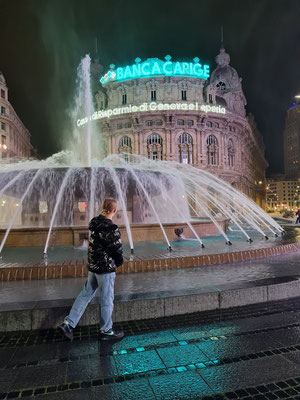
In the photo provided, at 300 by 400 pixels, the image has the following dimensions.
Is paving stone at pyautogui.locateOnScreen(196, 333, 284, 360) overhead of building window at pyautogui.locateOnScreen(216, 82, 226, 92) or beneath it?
beneath

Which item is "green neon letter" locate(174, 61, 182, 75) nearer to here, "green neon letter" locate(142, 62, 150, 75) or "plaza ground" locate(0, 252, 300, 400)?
"green neon letter" locate(142, 62, 150, 75)

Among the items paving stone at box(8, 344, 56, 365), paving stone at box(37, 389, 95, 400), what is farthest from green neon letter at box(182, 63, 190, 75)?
paving stone at box(37, 389, 95, 400)

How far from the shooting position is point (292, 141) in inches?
7101

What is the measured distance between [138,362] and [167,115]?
5562 centimetres

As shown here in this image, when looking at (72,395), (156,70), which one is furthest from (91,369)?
(156,70)

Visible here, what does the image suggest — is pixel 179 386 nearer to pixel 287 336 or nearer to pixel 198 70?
pixel 287 336

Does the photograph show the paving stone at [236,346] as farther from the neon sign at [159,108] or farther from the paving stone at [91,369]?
the neon sign at [159,108]

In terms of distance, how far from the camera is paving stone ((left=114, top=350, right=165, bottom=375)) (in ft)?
11.0

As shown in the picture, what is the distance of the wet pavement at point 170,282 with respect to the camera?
5.29 metres

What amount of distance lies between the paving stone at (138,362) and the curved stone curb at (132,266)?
3.47m

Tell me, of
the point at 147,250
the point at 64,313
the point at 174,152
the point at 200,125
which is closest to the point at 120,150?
the point at 174,152

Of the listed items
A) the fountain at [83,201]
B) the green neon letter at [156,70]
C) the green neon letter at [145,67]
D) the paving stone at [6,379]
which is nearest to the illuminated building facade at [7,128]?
the green neon letter at [145,67]

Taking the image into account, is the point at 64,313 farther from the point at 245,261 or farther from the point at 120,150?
the point at 120,150

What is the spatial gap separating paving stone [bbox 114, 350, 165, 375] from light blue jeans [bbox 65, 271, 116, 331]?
61 centimetres
